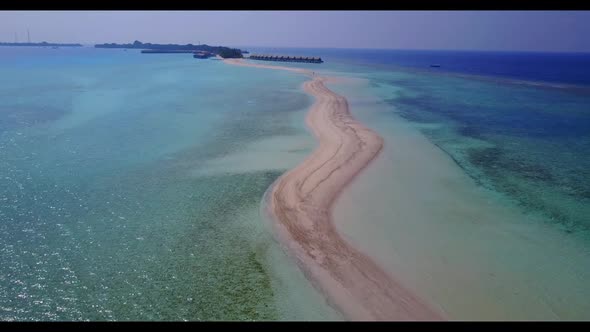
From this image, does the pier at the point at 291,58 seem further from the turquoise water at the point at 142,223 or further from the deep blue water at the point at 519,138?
the turquoise water at the point at 142,223

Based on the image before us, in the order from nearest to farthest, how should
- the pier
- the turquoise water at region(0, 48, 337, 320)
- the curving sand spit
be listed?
the turquoise water at region(0, 48, 337, 320), the curving sand spit, the pier

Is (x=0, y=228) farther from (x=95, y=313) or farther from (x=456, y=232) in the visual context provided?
(x=456, y=232)

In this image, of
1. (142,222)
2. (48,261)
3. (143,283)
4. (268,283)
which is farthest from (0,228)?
(268,283)

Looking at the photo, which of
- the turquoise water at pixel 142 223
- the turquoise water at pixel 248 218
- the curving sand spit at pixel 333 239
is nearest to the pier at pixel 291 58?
the turquoise water at pixel 248 218

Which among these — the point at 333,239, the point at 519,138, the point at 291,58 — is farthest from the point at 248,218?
the point at 291,58

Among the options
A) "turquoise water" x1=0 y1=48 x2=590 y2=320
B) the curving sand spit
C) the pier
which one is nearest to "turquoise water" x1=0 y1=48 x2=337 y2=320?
"turquoise water" x1=0 y1=48 x2=590 y2=320

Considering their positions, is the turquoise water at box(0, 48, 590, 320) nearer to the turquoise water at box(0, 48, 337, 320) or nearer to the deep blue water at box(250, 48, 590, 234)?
the turquoise water at box(0, 48, 337, 320)
